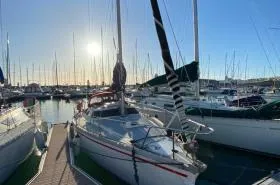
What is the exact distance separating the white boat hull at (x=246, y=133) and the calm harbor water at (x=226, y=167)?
0.35 meters

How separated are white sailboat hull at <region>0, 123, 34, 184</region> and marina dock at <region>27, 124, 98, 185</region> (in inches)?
34.8

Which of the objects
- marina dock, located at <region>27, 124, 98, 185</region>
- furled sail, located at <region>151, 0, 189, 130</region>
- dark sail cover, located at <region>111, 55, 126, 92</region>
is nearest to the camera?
furled sail, located at <region>151, 0, 189, 130</region>

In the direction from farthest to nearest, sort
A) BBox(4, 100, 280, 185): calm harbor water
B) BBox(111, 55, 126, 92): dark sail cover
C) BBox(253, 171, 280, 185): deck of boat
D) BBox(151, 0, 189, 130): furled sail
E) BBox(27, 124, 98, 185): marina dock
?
BBox(111, 55, 126, 92): dark sail cover → BBox(4, 100, 280, 185): calm harbor water → BBox(27, 124, 98, 185): marina dock → BBox(151, 0, 189, 130): furled sail → BBox(253, 171, 280, 185): deck of boat

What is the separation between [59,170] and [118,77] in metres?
4.51

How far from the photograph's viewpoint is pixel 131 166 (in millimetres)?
8227

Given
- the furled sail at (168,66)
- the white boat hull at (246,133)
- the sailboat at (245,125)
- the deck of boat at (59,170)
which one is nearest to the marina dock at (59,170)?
the deck of boat at (59,170)

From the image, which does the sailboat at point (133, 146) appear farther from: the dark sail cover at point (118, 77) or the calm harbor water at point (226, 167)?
the calm harbor water at point (226, 167)

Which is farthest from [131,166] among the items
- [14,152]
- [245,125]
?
[245,125]

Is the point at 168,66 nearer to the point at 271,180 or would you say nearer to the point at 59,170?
the point at 271,180

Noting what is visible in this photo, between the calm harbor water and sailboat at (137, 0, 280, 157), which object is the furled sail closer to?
sailboat at (137, 0, 280, 157)

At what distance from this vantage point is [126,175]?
341 inches

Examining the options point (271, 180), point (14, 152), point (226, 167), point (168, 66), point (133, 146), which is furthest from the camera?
point (226, 167)

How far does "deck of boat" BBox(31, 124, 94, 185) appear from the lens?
898 centimetres

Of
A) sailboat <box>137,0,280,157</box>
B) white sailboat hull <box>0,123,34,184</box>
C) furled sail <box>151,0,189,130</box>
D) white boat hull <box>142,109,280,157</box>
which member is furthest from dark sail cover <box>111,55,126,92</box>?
white sailboat hull <box>0,123,34,184</box>
